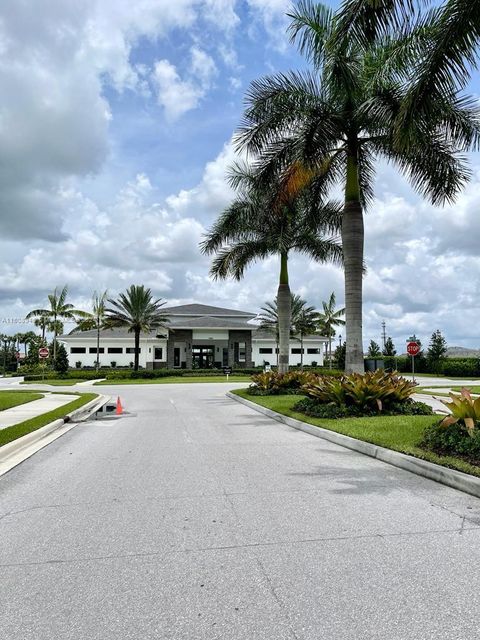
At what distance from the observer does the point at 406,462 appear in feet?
26.9

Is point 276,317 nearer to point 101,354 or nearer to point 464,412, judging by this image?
point 101,354

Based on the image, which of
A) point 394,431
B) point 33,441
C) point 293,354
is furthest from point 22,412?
point 293,354

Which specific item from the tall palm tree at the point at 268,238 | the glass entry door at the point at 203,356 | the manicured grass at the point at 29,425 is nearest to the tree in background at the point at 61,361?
the glass entry door at the point at 203,356

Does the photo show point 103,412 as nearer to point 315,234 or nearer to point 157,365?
point 315,234

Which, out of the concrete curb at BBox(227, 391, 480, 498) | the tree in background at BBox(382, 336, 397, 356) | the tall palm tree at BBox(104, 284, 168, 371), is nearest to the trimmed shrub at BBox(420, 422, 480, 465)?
the concrete curb at BBox(227, 391, 480, 498)

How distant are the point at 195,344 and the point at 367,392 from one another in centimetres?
4703

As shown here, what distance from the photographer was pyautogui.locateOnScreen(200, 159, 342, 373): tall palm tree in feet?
77.6

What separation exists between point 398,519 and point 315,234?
67.0 feet

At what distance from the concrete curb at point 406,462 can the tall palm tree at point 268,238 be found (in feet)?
38.8

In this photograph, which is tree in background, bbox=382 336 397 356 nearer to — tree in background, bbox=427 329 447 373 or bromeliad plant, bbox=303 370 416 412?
tree in background, bbox=427 329 447 373

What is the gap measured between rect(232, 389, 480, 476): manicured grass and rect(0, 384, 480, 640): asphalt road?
535 millimetres

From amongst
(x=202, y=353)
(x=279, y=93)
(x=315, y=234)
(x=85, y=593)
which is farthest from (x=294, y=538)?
(x=202, y=353)

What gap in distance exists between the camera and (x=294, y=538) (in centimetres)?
506

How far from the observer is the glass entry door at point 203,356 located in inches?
2435
